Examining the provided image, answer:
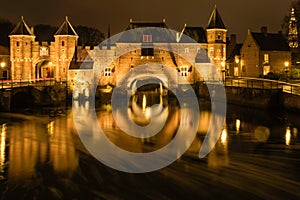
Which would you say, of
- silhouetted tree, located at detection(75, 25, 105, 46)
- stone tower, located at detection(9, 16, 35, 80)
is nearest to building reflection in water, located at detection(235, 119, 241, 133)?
stone tower, located at detection(9, 16, 35, 80)

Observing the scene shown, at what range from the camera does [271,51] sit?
43531 millimetres

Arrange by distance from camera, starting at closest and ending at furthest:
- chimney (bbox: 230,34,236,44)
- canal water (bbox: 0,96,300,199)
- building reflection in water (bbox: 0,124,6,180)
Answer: canal water (bbox: 0,96,300,199)
building reflection in water (bbox: 0,124,6,180)
chimney (bbox: 230,34,236,44)

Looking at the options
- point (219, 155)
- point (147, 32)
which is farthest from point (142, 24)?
point (219, 155)

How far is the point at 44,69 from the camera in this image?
152 feet

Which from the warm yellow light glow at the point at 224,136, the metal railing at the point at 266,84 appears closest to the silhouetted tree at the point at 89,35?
the metal railing at the point at 266,84

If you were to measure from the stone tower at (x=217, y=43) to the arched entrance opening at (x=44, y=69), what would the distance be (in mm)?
18712

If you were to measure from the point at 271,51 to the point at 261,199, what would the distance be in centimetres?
3523

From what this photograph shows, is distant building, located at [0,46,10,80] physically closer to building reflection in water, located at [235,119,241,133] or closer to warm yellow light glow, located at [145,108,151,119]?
warm yellow light glow, located at [145,108,151,119]

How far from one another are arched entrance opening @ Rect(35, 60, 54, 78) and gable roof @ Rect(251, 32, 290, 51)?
2458 cm

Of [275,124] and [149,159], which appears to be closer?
[149,159]

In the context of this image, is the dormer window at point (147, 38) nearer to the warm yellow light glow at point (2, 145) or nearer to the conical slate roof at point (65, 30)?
the conical slate roof at point (65, 30)

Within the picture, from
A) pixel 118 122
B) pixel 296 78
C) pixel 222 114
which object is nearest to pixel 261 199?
pixel 118 122

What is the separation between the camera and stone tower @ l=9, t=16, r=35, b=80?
4072 centimetres

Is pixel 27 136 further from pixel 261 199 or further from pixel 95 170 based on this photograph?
pixel 261 199
